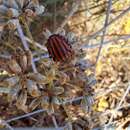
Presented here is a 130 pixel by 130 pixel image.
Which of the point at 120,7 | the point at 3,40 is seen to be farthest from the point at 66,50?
the point at 120,7

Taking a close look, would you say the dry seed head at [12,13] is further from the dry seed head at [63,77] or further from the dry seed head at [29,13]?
the dry seed head at [63,77]

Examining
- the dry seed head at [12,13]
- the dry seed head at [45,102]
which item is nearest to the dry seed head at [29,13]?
the dry seed head at [12,13]

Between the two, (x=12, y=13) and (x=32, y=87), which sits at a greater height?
(x=12, y=13)

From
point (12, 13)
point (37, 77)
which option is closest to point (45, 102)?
point (37, 77)

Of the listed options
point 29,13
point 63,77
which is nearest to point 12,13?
point 29,13

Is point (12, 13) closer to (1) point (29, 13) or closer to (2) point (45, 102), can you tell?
(1) point (29, 13)

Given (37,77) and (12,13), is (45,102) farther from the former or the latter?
(12,13)

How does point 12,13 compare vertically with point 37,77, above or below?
above

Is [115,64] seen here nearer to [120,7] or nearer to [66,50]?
[120,7]

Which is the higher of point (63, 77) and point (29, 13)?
point (29, 13)
